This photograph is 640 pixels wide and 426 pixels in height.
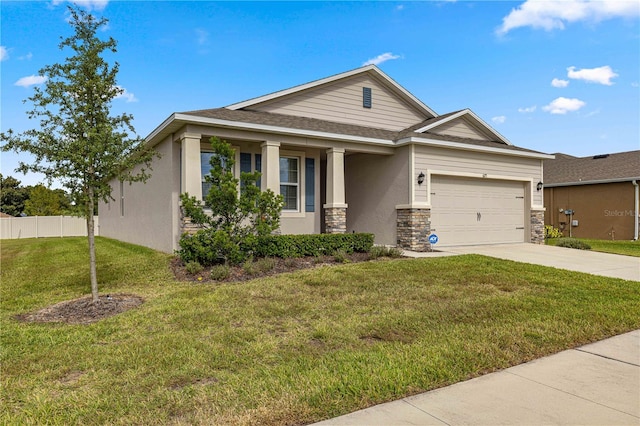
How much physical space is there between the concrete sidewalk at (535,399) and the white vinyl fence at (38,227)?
27.9 m

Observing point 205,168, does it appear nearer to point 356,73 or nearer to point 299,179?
point 299,179

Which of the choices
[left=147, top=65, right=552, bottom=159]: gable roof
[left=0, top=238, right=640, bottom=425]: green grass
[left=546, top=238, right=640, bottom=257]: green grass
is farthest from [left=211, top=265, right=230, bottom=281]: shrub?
[left=546, top=238, right=640, bottom=257]: green grass

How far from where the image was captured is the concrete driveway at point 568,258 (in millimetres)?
8922

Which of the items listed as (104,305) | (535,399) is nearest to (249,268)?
(104,305)

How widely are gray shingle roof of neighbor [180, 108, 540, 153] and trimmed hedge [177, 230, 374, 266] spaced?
3265 millimetres

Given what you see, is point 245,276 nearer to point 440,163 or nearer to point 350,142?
point 350,142

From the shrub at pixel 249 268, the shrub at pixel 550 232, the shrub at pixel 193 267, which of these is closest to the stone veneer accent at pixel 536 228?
the shrub at pixel 550 232

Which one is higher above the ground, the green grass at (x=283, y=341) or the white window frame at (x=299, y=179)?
the white window frame at (x=299, y=179)

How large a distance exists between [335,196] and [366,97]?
4388 millimetres

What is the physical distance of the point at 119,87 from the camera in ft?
20.7

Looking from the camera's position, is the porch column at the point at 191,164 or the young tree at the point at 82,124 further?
the porch column at the point at 191,164

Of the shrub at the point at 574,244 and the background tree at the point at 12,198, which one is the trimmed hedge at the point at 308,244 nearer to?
the shrub at the point at 574,244

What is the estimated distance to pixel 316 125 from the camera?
40.3ft

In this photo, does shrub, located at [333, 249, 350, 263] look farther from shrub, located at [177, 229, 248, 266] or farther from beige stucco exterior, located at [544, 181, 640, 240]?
beige stucco exterior, located at [544, 181, 640, 240]
